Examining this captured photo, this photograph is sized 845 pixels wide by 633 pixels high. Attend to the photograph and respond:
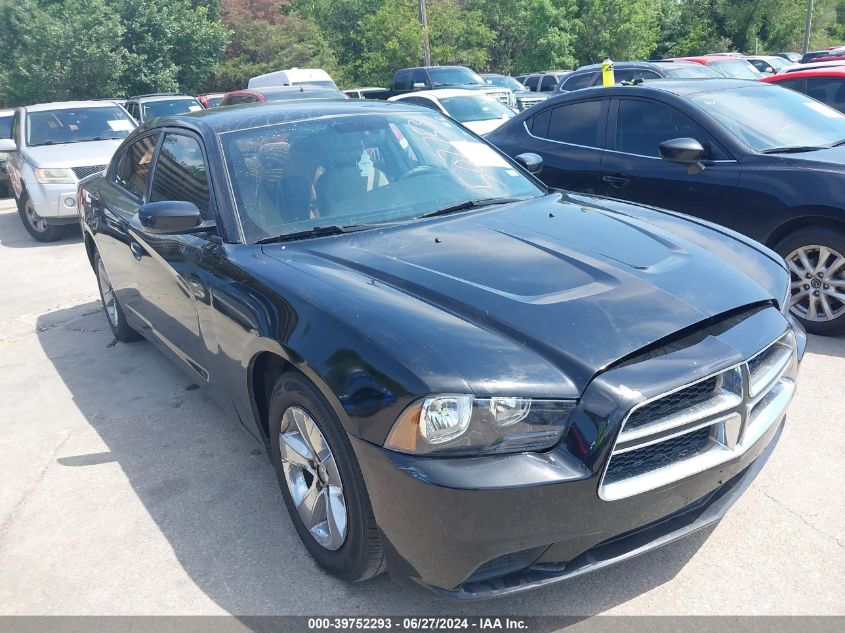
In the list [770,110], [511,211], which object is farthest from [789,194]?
[511,211]

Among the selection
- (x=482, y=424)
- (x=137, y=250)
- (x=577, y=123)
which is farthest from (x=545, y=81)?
(x=482, y=424)

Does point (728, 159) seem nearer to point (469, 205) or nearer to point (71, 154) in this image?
point (469, 205)

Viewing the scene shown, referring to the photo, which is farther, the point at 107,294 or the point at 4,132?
the point at 4,132

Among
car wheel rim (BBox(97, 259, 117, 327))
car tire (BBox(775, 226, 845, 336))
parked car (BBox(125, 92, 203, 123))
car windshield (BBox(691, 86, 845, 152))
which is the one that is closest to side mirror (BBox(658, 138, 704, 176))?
car windshield (BBox(691, 86, 845, 152))

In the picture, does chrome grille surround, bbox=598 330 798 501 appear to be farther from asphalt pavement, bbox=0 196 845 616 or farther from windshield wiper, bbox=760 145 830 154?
windshield wiper, bbox=760 145 830 154

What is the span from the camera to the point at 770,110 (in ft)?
18.6

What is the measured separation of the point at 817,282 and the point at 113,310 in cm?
499

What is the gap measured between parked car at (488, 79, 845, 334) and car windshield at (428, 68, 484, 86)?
41.1 ft

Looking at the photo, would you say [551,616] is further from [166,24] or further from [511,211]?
[166,24]

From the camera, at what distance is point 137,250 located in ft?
14.5

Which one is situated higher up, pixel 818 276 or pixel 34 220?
pixel 818 276

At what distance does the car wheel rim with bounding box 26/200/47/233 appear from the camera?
33.8 ft

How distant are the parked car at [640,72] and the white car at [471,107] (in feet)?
4.28

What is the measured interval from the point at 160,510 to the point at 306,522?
0.93 meters
